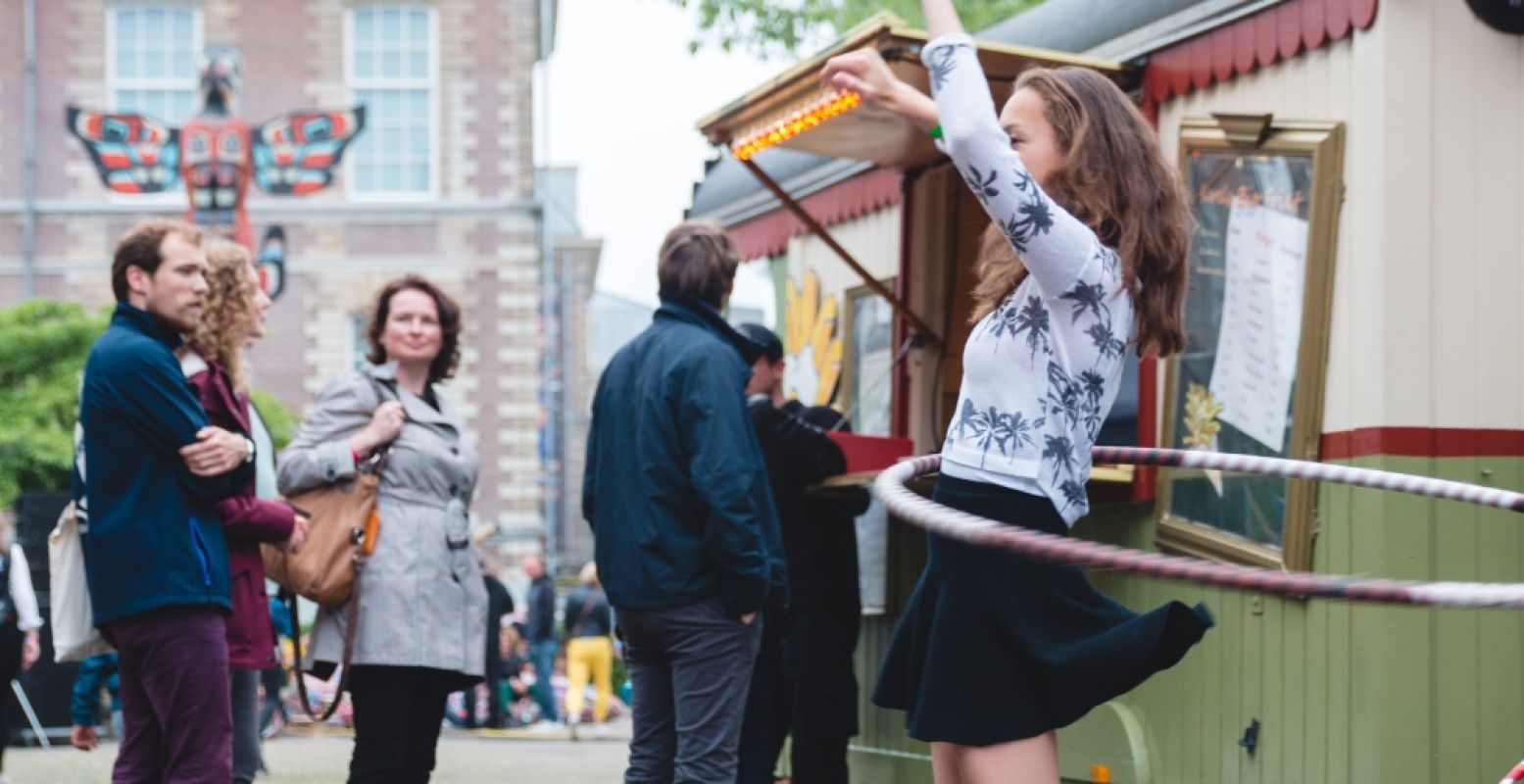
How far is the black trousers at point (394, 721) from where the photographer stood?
633cm

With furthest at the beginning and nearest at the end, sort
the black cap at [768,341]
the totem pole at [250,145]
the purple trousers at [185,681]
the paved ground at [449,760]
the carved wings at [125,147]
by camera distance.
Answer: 1. the carved wings at [125,147]
2. the totem pole at [250,145]
3. the paved ground at [449,760]
4. the black cap at [768,341]
5. the purple trousers at [185,681]

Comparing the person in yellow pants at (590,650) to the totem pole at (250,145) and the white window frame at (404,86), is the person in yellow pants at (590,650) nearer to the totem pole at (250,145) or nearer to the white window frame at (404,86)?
the totem pole at (250,145)

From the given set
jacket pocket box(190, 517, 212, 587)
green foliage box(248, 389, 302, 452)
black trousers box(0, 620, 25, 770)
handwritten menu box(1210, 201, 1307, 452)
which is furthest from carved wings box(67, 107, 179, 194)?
jacket pocket box(190, 517, 212, 587)

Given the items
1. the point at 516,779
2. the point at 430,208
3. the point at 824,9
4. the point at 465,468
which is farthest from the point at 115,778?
the point at 430,208

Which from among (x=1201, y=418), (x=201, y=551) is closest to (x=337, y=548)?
(x=201, y=551)

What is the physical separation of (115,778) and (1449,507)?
407 cm

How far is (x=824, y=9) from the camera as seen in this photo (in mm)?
28969

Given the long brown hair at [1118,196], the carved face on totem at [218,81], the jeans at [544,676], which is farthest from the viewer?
the jeans at [544,676]

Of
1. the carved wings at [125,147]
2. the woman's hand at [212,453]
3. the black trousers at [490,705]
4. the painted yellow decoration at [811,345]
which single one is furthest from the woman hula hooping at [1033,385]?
the carved wings at [125,147]

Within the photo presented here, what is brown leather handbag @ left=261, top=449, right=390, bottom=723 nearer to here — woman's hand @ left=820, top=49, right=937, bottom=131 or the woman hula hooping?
the woman hula hooping

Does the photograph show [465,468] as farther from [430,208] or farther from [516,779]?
[430,208]

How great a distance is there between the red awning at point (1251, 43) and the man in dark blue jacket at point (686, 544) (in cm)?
206

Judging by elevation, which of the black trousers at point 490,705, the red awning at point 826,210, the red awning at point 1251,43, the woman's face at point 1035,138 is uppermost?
the red awning at point 1251,43

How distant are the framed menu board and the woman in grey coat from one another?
258 cm
